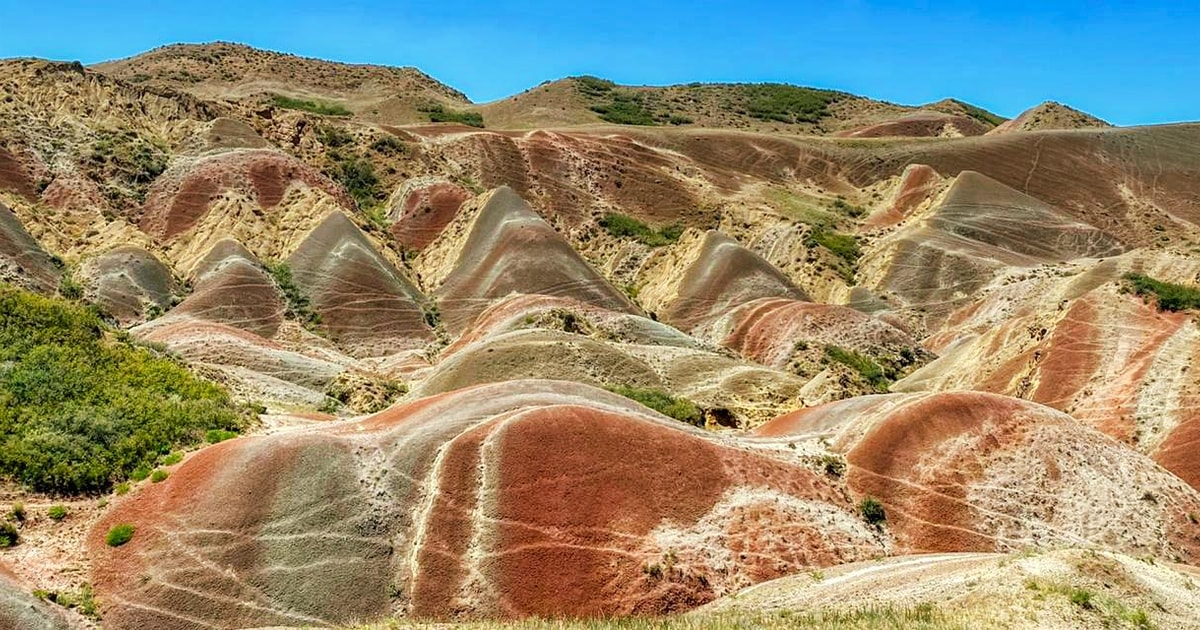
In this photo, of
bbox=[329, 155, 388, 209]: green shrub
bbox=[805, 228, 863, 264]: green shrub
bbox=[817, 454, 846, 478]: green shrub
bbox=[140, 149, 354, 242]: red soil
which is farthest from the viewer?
bbox=[329, 155, 388, 209]: green shrub

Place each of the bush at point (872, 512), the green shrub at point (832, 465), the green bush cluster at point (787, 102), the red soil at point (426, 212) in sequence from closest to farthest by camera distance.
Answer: the bush at point (872, 512), the green shrub at point (832, 465), the red soil at point (426, 212), the green bush cluster at point (787, 102)

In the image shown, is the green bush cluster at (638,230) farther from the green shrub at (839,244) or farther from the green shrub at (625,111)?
the green shrub at (625,111)

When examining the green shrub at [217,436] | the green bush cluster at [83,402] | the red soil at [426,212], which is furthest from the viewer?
the red soil at [426,212]

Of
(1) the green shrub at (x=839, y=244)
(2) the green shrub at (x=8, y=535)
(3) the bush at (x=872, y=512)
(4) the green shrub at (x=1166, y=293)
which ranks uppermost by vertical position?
(1) the green shrub at (x=839, y=244)

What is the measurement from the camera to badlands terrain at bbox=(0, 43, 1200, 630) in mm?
21375

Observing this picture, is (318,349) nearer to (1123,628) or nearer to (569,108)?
(1123,628)

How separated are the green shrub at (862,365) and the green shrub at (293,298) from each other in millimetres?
31467

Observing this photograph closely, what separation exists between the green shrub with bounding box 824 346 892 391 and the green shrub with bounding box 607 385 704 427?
14509mm

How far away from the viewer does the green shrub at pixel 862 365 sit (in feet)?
166

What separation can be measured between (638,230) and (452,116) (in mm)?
58246

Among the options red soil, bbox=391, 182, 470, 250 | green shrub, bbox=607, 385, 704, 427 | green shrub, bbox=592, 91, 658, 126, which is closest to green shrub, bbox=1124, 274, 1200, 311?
green shrub, bbox=607, 385, 704, 427

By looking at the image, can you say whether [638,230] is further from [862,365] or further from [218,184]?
[218,184]

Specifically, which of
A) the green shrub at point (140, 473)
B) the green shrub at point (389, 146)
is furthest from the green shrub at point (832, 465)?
the green shrub at point (389, 146)

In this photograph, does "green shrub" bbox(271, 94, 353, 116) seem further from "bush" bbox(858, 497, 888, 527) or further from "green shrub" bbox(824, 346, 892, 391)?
"bush" bbox(858, 497, 888, 527)
